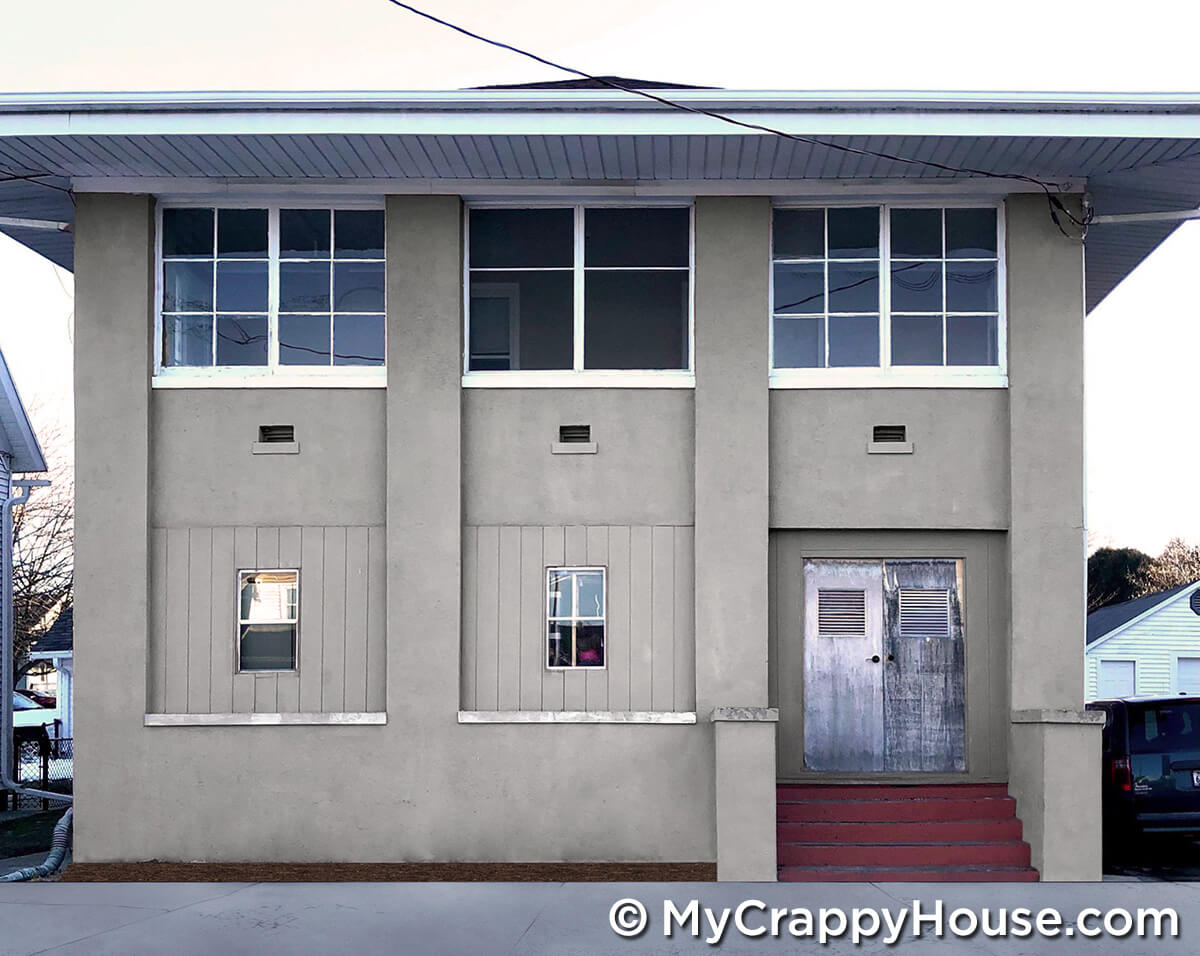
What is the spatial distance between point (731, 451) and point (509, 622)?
2.45 meters

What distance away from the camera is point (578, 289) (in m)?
12.6

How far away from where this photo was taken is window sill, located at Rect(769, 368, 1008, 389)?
1245 cm

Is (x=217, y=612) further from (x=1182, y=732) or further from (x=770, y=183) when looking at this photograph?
(x=1182, y=732)

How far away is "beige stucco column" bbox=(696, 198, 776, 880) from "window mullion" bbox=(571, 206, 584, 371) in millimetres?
1055

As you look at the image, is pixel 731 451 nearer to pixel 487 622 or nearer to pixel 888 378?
pixel 888 378

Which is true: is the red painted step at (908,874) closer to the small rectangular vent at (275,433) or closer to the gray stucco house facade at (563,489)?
the gray stucco house facade at (563,489)

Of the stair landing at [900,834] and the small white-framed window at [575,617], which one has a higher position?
the small white-framed window at [575,617]

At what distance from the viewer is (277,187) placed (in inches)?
490

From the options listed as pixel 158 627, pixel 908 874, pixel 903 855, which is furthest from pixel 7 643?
pixel 908 874

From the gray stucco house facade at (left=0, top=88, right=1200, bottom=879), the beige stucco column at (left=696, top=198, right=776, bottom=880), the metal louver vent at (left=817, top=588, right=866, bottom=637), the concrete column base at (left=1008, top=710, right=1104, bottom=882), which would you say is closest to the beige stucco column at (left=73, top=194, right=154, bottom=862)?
the gray stucco house facade at (left=0, top=88, right=1200, bottom=879)

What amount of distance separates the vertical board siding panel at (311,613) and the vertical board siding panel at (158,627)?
1.20 m

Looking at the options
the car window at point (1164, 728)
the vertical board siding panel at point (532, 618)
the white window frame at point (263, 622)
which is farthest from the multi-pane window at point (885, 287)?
the white window frame at point (263, 622)

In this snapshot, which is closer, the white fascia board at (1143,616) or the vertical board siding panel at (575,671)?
the vertical board siding panel at (575,671)

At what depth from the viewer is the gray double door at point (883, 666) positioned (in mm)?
12539
